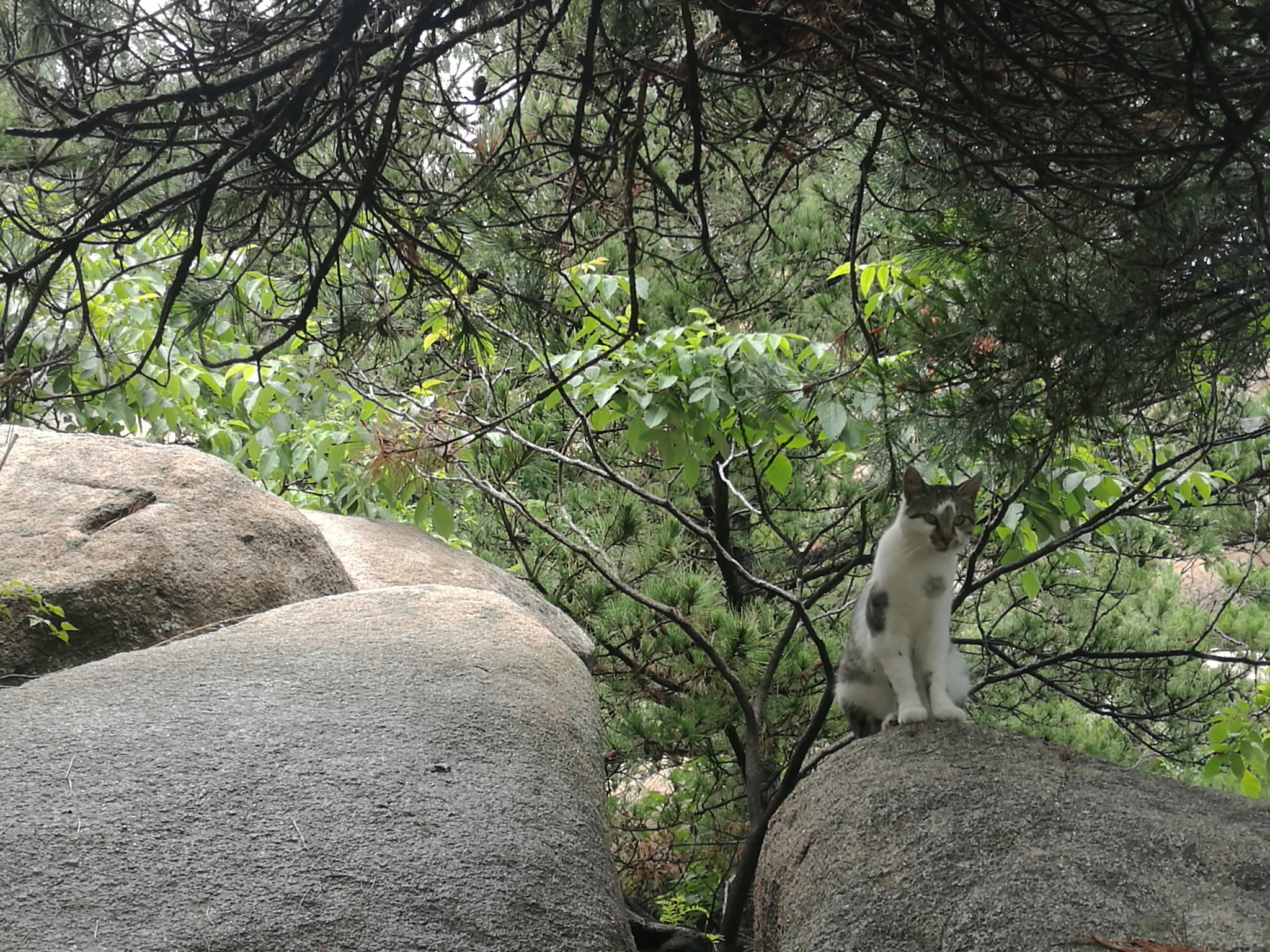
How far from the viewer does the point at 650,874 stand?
5941 mm

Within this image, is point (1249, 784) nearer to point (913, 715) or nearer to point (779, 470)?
point (913, 715)

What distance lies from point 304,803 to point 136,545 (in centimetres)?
188

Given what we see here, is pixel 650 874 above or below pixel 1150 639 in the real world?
below

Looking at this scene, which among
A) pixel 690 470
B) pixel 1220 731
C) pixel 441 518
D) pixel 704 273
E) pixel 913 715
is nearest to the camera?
pixel 913 715

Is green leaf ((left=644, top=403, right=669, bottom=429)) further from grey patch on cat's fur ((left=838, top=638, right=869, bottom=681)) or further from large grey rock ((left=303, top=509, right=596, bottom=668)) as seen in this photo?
large grey rock ((left=303, top=509, right=596, bottom=668))

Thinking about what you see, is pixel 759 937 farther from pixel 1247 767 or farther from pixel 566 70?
pixel 566 70

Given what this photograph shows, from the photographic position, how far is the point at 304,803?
8.59ft

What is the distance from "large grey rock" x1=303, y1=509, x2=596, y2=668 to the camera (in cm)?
508

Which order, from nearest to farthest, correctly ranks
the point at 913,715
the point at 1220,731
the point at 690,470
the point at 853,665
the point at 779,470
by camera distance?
the point at 913,715 → the point at 853,665 → the point at 1220,731 → the point at 690,470 → the point at 779,470

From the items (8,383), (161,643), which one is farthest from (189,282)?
(161,643)

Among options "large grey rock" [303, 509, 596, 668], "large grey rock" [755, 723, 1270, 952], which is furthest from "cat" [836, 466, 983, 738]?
"large grey rock" [303, 509, 596, 668]

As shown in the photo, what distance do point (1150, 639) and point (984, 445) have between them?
13.7 feet

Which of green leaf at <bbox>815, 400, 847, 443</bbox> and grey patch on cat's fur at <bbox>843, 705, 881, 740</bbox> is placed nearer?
green leaf at <bbox>815, 400, 847, 443</bbox>

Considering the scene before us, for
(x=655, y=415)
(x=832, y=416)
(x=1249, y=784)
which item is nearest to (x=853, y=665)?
(x=832, y=416)
